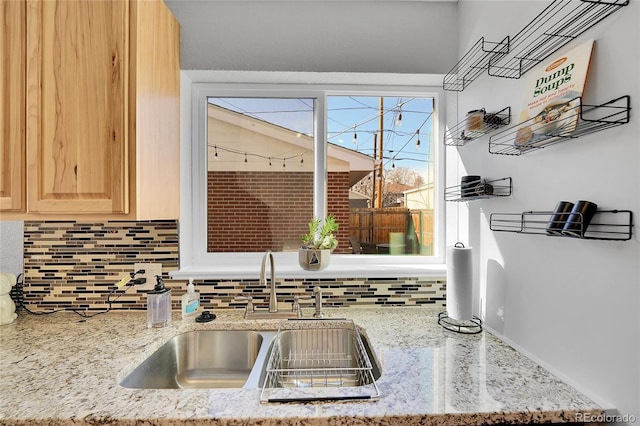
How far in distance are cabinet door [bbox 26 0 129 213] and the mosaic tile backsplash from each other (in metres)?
0.43

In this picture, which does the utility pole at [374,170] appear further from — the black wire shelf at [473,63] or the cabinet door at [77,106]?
the cabinet door at [77,106]

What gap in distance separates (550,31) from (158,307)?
6.08 ft

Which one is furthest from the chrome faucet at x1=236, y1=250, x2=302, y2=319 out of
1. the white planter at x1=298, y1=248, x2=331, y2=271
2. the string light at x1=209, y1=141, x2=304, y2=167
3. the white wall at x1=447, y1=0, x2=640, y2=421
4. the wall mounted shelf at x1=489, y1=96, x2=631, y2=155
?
the wall mounted shelf at x1=489, y1=96, x2=631, y2=155

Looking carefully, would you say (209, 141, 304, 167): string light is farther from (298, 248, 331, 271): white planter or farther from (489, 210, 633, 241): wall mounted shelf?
(489, 210, 633, 241): wall mounted shelf

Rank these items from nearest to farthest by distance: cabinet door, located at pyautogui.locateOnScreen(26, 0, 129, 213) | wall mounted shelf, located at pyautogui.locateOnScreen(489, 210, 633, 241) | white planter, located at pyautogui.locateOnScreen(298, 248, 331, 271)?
wall mounted shelf, located at pyautogui.locateOnScreen(489, 210, 633, 241), cabinet door, located at pyautogui.locateOnScreen(26, 0, 129, 213), white planter, located at pyautogui.locateOnScreen(298, 248, 331, 271)

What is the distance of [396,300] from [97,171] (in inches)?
58.2

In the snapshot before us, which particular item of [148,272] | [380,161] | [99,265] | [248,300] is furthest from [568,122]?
[99,265]

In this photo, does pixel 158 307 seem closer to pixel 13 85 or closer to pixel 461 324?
pixel 13 85

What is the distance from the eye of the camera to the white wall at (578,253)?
82cm

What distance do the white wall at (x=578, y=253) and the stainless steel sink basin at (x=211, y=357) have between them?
101 centimetres

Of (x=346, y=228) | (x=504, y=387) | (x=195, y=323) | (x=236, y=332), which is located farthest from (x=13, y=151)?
(x=504, y=387)

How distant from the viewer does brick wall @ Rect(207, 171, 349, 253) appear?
1.93 m

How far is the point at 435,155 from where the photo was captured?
6.42 ft

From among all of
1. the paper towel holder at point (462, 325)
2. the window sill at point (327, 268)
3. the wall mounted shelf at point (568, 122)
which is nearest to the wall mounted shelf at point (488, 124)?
the wall mounted shelf at point (568, 122)
